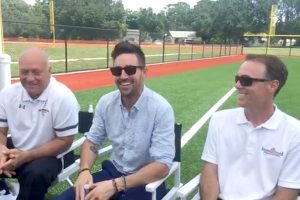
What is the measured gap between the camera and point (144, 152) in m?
3.19

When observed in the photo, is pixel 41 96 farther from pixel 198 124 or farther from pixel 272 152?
pixel 198 124

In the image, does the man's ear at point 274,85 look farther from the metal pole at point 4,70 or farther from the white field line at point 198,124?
the metal pole at point 4,70

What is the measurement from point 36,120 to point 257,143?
6.48ft

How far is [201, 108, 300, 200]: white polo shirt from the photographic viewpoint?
2.63 metres

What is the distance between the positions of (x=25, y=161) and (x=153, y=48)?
31147 millimetres

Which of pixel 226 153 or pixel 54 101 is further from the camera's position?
pixel 54 101

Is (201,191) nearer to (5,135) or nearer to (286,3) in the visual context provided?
(5,135)

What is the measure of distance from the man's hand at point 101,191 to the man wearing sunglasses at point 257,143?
0.67 m

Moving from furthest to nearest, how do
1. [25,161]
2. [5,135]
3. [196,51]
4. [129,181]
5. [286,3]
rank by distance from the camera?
[286,3], [196,51], [5,135], [25,161], [129,181]

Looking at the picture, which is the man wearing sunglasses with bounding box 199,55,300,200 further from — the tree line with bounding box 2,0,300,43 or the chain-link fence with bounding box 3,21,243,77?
the tree line with bounding box 2,0,300,43

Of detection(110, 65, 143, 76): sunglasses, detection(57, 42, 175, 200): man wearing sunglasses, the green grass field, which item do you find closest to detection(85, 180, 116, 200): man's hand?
detection(57, 42, 175, 200): man wearing sunglasses

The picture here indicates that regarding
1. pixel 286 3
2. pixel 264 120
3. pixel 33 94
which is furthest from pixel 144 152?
pixel 286 3

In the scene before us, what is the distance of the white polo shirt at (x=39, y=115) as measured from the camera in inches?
143

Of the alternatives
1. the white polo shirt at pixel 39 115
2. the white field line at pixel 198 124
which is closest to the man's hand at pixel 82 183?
the white polo shirt at pixel 39 115
